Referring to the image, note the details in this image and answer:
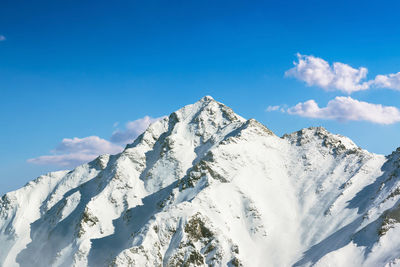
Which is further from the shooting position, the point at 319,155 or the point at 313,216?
the point at 319,155

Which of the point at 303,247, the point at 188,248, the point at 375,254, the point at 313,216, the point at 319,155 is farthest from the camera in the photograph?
the point at 319,155

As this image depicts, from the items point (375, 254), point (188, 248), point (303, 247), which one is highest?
point (188, 248)

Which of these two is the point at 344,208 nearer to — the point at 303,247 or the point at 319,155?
the point at 303,247

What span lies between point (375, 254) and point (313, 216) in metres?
37.3

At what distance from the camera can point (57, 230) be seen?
190500 mm

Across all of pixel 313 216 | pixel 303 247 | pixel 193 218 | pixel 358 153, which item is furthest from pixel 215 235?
pixel 358 153

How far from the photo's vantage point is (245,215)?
15988 centimetres

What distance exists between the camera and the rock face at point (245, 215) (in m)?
135

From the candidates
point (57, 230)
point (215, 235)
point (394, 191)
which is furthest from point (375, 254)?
point (57, 230)

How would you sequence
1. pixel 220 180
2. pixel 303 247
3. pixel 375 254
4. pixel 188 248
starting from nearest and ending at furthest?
pixel 375 254 → pixel 188 248 → pixel 303 247 → pixel 220 180

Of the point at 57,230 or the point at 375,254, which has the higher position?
the point at 57,230

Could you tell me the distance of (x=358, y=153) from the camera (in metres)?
180

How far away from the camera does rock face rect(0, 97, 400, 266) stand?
135 m

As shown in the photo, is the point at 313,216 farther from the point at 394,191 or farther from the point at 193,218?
the point at 193,218
